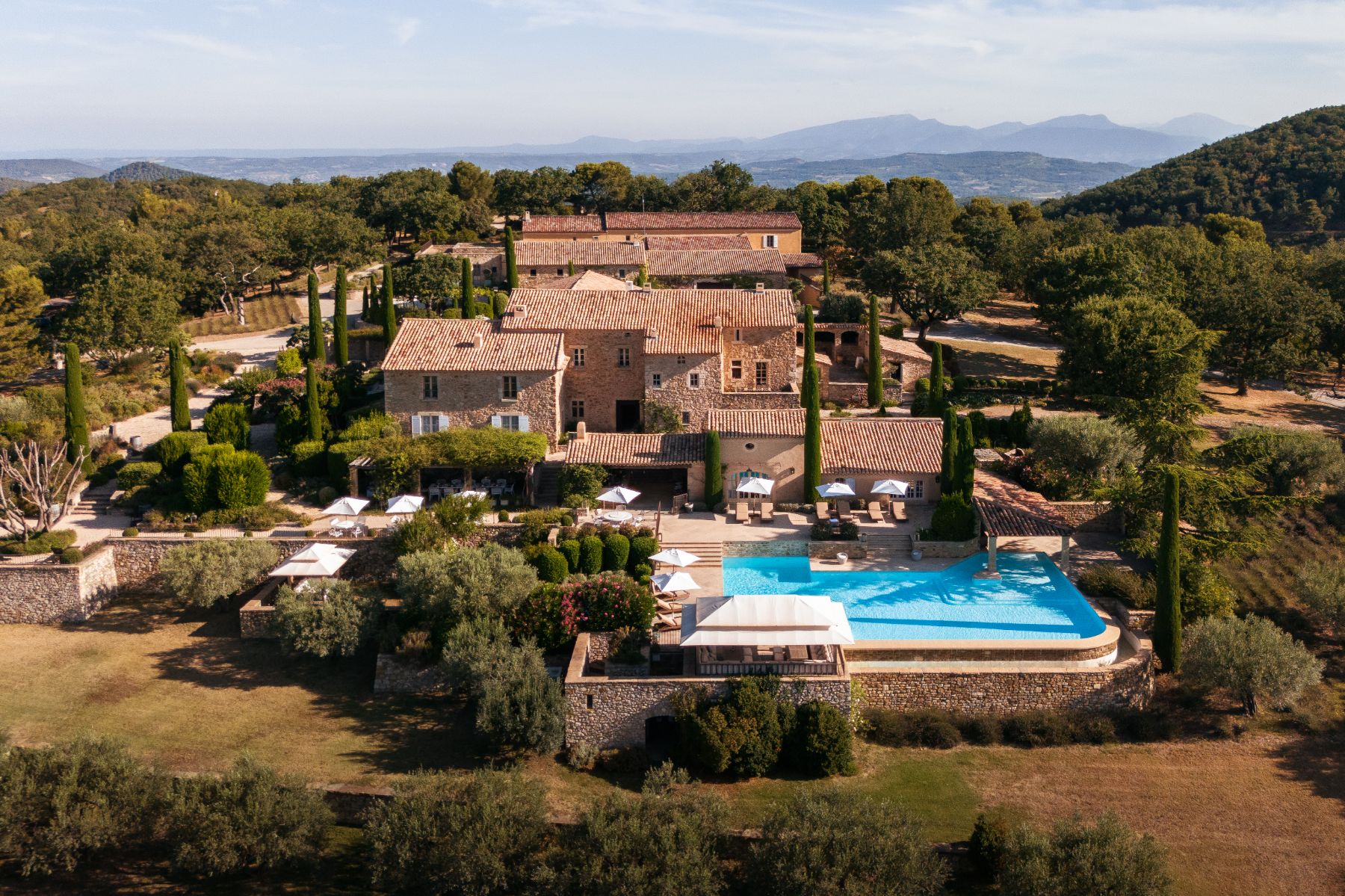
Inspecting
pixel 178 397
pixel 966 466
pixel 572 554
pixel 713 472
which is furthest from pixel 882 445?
pixel 178 397

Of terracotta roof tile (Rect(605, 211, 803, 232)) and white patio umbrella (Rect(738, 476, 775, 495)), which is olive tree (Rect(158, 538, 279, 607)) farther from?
terracotta roof tile (Rect(605, 211, 803, 232))

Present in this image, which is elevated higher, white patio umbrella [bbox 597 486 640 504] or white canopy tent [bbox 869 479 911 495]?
white canopy tent [bbox 869 479 911 495]

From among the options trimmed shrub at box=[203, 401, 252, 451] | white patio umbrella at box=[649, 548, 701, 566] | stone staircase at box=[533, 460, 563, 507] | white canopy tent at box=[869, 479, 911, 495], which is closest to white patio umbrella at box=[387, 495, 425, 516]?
stone staircase at box=[533, 460, 563, 507]

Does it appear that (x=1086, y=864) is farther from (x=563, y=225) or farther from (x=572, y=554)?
(x=563, y=225)

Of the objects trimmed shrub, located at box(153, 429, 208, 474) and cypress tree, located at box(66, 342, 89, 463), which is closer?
trimmed shrub, located at box(153, 429, 208, 474)

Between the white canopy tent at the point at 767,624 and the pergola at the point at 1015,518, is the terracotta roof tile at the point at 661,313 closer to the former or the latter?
the pergola at the point at 1015,518
